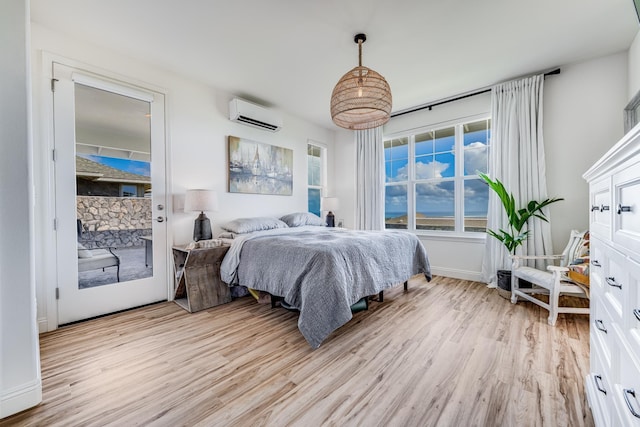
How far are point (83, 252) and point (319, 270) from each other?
2.21 meters

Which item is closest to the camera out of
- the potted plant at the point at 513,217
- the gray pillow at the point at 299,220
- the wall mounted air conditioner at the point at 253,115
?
the potted plant at the point at 513,217

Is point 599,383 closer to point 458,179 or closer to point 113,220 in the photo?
point 458,179

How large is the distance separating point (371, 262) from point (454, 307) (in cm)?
105

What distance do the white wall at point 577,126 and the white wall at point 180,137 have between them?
3417 millimetres

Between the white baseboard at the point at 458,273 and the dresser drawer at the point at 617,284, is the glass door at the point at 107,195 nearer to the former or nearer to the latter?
the dresser drawer at the point at 617,284

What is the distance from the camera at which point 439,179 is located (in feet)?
13.3

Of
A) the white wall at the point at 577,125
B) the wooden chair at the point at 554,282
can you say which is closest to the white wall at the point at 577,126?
the white wall at the point at 577,125

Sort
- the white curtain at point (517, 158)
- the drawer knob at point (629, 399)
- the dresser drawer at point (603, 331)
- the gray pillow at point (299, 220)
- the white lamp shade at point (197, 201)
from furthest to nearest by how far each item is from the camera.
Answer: the gray pillow at point (299, 220) → the white curtain at point (517, 158) → the white lamp shade at point (197, 201) → the dresser drawer at point (603, 331) → the drawer knob at point (629, 399)

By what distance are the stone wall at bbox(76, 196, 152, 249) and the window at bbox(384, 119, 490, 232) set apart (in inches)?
140

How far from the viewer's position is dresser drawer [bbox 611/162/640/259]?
75 cm

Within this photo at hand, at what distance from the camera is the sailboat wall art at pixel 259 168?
358 centimetres

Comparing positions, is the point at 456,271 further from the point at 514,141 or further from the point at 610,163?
the point at 610,163

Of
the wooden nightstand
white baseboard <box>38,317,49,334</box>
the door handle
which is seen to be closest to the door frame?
white baseboard <box>38,317,49,334</box>

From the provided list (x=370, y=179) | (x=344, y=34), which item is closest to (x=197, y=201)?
(x=344, y=34)
